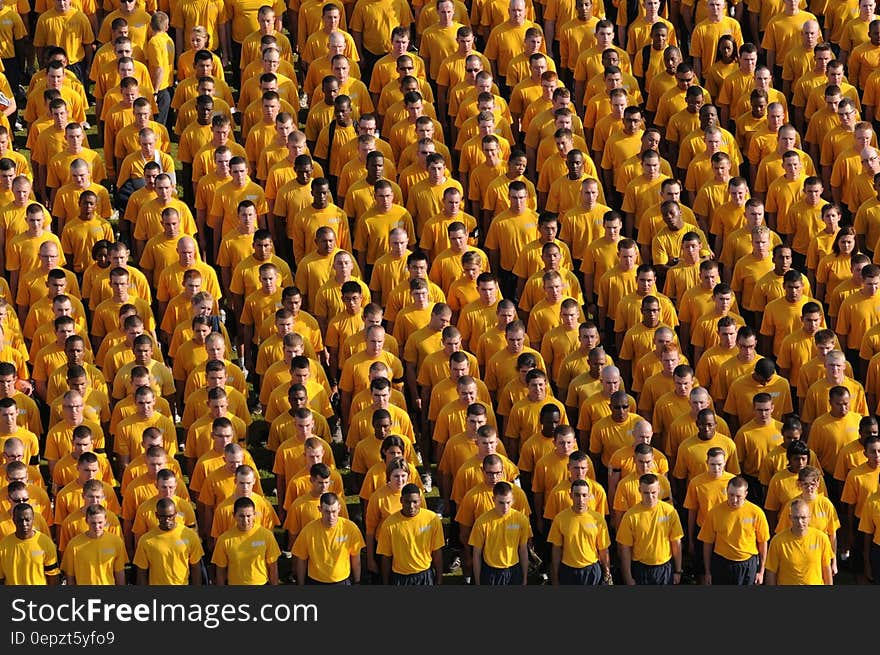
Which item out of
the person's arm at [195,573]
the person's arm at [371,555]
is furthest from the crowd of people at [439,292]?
the person's arm at [195,573]

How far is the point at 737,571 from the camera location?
2822cm

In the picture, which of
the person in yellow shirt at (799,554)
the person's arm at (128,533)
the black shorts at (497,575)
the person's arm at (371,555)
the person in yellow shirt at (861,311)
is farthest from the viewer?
the person in yellow shirt at (861,311)

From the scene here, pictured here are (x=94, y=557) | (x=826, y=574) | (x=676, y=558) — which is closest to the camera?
(x=94, y=557)

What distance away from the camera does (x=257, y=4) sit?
115 feet

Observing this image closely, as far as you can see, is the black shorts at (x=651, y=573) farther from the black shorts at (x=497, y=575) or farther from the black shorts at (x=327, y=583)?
the black shorts at (x=327, y=583)

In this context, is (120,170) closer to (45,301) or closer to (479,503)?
(45,301)

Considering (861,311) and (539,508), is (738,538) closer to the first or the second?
(539,508)

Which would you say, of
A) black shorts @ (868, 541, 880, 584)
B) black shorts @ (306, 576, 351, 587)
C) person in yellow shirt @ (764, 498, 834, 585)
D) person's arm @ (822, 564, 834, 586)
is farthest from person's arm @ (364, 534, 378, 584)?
black shorts @ (868, 541, 880, 584)

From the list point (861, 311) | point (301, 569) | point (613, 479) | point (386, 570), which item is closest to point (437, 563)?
point (386, 570)

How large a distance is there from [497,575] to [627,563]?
113 cm

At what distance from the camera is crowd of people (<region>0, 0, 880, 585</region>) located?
28250mm

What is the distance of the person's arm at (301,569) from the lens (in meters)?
28.1

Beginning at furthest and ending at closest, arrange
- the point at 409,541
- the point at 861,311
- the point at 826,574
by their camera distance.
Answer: the point at 861,311 < the point at 409,541 < the point at 826,574

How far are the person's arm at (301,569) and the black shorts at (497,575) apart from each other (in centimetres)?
153
